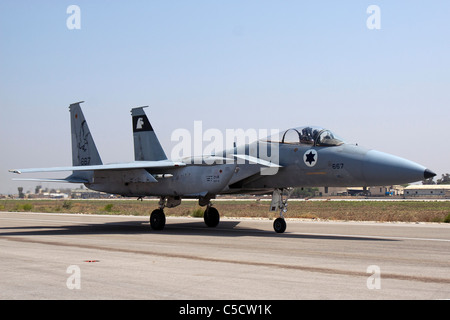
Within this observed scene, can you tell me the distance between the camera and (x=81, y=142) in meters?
22.6

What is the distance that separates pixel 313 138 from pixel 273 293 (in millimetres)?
9982

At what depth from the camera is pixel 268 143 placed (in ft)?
56.7

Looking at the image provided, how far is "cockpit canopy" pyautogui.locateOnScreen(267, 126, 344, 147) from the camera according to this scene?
623 inches

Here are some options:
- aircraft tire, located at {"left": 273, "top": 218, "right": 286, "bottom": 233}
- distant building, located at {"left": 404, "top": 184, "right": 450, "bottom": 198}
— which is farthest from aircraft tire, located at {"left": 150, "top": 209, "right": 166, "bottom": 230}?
distant building, located at {"left": 404, "top": 184, "right": 450, "bottom": 198}

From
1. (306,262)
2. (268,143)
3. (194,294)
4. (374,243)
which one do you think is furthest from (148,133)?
(194,294)

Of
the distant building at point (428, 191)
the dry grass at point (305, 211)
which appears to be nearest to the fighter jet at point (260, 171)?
the dry grass at point (305, 211)

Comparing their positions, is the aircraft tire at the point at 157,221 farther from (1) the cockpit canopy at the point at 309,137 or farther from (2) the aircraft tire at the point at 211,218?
(1) the cockpit canopy at the point at 309,137

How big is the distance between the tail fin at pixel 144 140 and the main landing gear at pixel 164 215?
3.44m

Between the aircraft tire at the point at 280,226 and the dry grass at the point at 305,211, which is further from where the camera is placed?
the dry grass at the point at 305,211

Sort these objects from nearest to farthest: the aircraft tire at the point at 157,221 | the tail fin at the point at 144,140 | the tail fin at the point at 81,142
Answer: the aircraft tire at the point at 157,221 < the tail fin at the point at 81,142 < the tail fin at the point at 144,140

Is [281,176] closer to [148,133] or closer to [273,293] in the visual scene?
[148,133]

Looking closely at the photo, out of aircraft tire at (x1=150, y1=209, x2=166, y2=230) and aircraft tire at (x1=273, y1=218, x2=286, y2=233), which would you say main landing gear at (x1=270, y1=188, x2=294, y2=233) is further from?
aircraft tire at (x1=150, y1=209, x2=166, y2=230)

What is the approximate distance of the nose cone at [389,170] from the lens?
13852 mm
